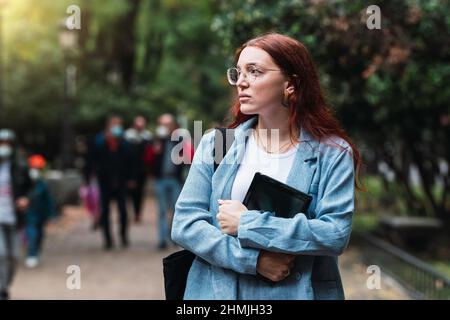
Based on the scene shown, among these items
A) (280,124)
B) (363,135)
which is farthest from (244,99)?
(363,135)

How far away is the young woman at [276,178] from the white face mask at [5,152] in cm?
594

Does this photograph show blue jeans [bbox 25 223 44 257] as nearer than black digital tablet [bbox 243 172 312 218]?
No

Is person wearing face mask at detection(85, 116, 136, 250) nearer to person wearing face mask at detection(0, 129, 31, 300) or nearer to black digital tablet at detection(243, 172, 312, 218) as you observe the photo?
person wearing face mask at detection(0, 129, 31, 300)

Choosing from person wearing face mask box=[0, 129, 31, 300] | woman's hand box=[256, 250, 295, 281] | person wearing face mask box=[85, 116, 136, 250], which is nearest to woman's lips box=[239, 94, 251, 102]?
woman's hand box=[256, 250, 295, 281]

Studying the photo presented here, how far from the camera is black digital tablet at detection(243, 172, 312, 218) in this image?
8.98ft

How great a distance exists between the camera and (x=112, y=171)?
41.8ft

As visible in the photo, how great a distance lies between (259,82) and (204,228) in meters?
0.51

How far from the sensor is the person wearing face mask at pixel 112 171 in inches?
499

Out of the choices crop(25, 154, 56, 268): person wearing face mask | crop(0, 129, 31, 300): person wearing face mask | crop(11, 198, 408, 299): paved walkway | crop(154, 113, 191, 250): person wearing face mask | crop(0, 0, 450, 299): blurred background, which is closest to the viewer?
crop(0, 129, 31, 300): person wearing face mask

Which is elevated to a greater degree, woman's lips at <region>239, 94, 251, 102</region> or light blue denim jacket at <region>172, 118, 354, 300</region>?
woman's lips at <region>239, 94, 251, 102</region>

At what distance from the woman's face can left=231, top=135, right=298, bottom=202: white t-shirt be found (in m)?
0.15

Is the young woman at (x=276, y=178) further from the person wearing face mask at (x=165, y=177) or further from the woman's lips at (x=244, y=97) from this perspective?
the person wearing face mask at (x=165, y=177)

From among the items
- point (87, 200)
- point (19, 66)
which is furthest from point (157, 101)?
point (87, 200)

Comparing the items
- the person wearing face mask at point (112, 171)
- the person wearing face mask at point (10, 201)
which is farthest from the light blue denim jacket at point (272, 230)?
the person wearing face mask at point (112, 171)
